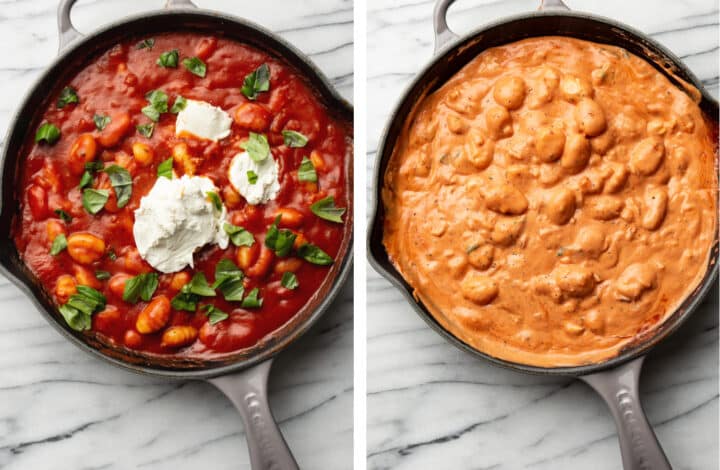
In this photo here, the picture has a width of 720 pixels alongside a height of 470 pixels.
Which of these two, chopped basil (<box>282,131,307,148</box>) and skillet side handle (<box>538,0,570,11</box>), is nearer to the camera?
skillet side handle (<box>538,0,570,11</box>)

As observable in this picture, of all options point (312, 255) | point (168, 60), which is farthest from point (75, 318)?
point (168, 60)

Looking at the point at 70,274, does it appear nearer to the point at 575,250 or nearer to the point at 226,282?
the point at 226,282

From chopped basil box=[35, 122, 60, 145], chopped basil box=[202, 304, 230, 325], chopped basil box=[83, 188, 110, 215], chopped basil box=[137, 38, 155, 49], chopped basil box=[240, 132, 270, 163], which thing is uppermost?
chopped basil box=[137, 38, 155, 49]

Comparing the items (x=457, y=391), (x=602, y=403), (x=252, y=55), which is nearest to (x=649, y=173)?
(x=602, y=403)

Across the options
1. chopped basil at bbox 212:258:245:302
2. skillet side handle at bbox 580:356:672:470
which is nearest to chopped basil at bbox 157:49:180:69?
chopped basil at bbox 212:258:245:302

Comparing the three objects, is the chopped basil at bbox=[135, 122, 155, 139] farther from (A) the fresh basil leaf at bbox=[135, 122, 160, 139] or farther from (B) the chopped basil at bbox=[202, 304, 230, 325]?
(B) the chopped basil at bbox=[202, 304, 230, 325]

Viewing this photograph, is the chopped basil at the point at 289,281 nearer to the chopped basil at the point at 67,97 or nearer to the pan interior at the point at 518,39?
the pan interior at the point at 518,39
